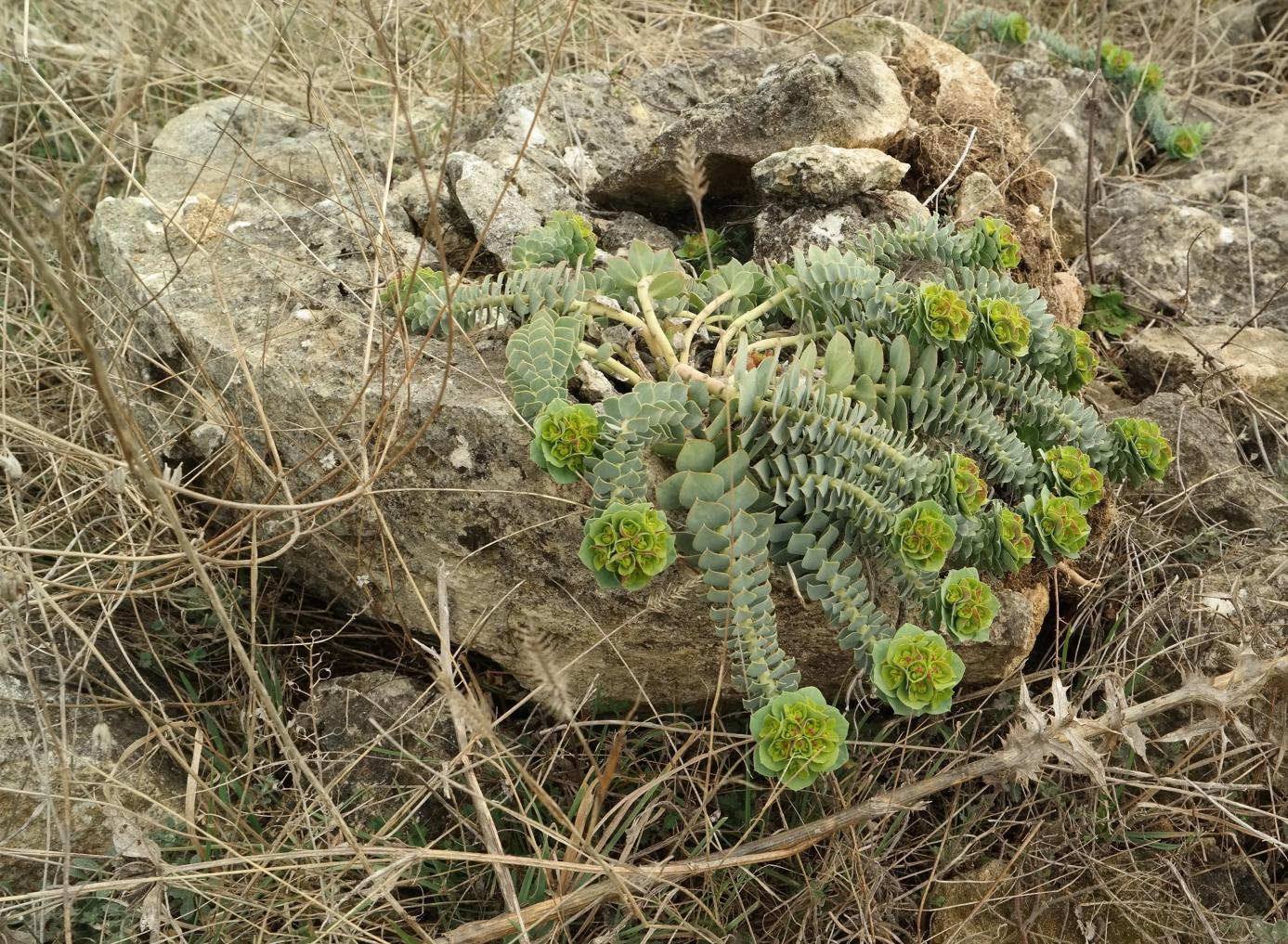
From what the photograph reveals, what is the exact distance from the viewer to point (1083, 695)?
7.02ft

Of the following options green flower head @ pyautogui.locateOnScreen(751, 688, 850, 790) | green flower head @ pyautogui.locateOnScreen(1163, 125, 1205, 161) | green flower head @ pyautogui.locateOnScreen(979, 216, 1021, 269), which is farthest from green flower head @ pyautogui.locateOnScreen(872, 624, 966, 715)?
green flower head @ pyautogui.locateOnScreen(1163, 125, 1205, 161)

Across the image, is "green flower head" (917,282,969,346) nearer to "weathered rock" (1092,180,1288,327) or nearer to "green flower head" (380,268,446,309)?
"green flower head" (380,268,446,309)

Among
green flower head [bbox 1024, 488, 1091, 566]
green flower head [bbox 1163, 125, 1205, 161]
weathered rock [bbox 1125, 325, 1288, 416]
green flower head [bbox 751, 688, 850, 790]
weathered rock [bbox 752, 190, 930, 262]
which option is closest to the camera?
green flower head [bbox 751, 688, 850, 790]

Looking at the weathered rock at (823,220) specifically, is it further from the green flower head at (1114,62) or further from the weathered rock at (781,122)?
the green flower head at (1114,62)

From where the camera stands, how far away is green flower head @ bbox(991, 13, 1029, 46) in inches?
151

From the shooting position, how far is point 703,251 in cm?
265

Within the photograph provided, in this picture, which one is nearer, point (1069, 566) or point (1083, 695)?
point (1083, 695)

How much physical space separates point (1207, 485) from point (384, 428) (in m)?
2.05

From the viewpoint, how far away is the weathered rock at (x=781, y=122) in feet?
8.92

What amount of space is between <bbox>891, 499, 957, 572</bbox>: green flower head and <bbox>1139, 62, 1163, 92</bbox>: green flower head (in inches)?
110

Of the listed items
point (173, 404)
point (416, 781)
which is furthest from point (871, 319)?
point (173, 404)

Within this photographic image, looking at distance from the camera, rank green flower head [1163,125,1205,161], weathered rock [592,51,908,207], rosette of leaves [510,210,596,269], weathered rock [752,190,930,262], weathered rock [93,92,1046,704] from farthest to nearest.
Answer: green flower head [1163,125,1205,161]
weathered rock [592,51,908,207]
weathered rock [752,190,930,262]
rosette of leaves [510,210,596,269]
weathered rock [93,92,1046,704]

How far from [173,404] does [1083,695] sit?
227 centimetres

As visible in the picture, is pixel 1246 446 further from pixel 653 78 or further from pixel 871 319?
pixel 653 78
